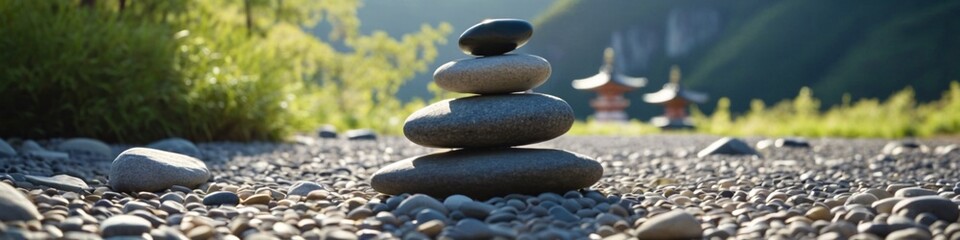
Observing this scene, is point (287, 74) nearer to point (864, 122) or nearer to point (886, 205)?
point (886, 205)

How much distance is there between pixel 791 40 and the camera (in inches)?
2785

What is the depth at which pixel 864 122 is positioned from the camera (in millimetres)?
17359

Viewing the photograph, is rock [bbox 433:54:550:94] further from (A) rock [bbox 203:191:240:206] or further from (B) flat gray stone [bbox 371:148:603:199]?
(A) rock [bbox 203:191:240:206]

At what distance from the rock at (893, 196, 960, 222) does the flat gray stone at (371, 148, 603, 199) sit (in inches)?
58.1

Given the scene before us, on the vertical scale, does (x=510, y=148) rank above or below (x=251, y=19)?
below

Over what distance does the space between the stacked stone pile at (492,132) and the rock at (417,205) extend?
547 millimetres

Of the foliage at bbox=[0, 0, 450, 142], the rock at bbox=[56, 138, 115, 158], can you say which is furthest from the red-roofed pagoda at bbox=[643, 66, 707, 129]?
the rock at bbox=[56, 138, 115, 158]

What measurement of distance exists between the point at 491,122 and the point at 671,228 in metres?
1.38

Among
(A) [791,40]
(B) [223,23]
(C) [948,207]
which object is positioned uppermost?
(A) [791,40]

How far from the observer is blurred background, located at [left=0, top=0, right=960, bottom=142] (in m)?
7.74

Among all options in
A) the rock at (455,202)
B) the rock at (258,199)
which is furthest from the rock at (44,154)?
the rock at (455,202)

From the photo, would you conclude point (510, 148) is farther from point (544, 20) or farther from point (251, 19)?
point (544, 20)

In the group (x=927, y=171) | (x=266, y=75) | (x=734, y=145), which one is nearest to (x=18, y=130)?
(x=266, y=75)

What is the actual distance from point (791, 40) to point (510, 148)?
7349cm
